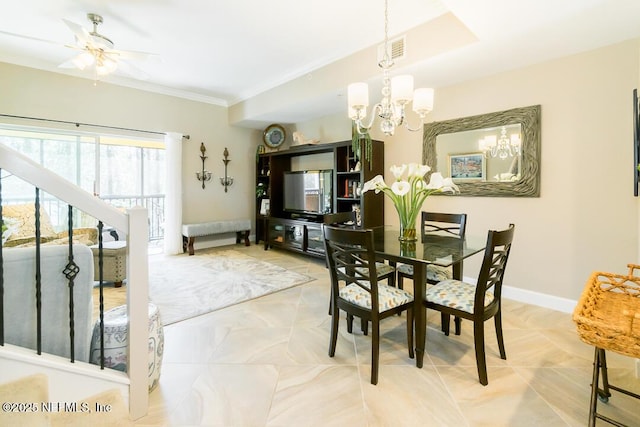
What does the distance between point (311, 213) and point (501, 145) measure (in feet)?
9.34

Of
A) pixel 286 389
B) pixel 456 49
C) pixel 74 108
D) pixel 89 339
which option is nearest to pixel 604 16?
pixel 456 49

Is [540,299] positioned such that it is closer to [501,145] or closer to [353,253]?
[501,145]

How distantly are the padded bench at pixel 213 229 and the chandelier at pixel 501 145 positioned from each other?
420 cm

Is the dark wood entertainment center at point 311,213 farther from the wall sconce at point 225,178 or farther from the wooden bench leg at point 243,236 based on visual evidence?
the wall sconce at point 225,178

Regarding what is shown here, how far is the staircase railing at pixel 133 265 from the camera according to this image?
51.5 inches

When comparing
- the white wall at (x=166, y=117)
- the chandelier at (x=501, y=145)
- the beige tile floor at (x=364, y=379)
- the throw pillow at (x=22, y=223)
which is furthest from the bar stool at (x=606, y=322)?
the white wall at (x=166, y=117)

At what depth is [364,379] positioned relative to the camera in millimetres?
1828

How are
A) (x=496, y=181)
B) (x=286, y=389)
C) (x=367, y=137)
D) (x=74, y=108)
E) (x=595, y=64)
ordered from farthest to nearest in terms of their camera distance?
(x=74, y=108)
(x=367, y=137)
(x=496, y=181)
(x=595, y=64)
(x=286, y=389)

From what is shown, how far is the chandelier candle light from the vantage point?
219 cm

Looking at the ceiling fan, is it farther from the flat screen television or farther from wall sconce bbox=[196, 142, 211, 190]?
the flat screen television

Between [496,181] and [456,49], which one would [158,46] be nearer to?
[456,49]

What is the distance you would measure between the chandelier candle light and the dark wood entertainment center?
5.71ft

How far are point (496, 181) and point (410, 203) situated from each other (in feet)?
5.03

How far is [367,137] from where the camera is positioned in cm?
399
